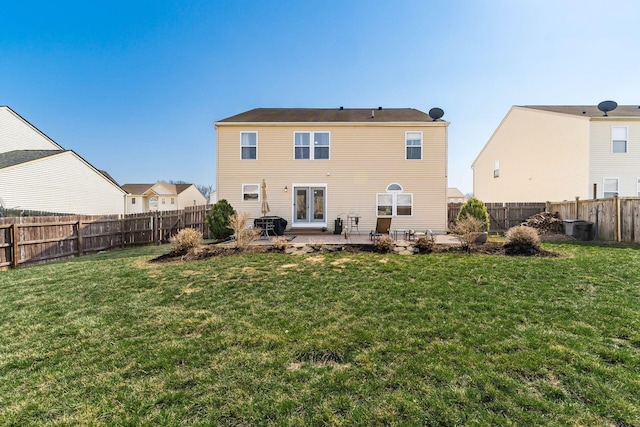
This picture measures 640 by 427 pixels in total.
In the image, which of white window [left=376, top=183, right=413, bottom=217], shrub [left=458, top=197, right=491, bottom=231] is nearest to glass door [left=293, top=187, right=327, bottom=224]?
white window [left=376, top=183, right=413, bottom=217]

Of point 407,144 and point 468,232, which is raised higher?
point 407,144

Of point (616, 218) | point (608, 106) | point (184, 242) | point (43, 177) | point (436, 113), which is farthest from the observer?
point (43, 177)

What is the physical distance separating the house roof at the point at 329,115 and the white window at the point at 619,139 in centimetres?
1078

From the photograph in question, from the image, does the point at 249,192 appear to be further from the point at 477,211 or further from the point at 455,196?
the point at 455,196

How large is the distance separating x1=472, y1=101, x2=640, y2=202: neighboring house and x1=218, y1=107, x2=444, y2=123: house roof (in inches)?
353

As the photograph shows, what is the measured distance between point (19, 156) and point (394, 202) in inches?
970

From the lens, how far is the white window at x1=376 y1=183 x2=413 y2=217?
1405cm

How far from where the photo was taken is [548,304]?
14.4 ft

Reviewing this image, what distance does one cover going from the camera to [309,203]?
1417 cm

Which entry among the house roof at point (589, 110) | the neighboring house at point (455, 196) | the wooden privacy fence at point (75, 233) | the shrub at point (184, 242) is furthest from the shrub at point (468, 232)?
the neighboring house at point (455, 196)

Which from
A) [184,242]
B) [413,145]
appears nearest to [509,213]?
[413,145]

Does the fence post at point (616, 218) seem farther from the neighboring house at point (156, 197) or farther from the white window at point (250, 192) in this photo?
the neighboring house at point (156, 197)

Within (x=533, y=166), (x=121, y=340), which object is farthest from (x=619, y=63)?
(x=121, y=340)

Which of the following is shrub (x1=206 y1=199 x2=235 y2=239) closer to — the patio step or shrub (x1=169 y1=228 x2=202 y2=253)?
the patio step
